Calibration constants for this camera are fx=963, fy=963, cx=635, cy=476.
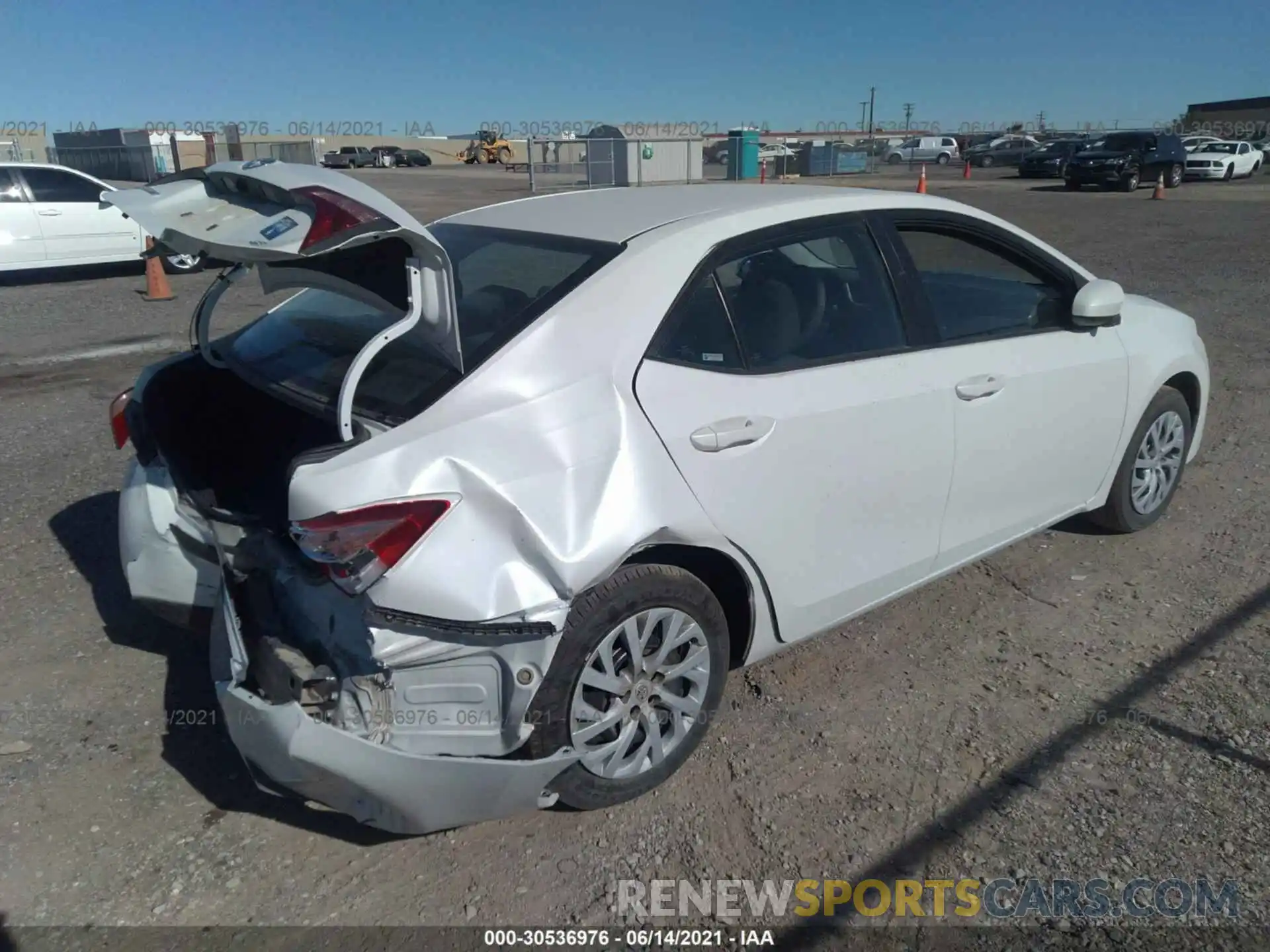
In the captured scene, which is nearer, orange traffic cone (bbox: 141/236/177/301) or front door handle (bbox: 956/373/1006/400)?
front door handle (bbox: 956/373/1006/400)

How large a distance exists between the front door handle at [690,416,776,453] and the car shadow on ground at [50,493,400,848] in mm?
1441

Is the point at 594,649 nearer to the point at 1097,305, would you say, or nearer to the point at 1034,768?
the point at 1034,768

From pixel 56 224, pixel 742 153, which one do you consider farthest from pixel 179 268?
pixel 742 153

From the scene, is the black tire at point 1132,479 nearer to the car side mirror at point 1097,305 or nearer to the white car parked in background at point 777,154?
the car side mirror at point 1097,305

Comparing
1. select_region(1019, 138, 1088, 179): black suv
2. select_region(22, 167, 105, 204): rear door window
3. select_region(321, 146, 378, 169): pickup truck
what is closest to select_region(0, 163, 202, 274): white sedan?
select_region(22, 167, 105, 204): rear door window

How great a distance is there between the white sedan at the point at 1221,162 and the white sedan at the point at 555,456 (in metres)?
32.6

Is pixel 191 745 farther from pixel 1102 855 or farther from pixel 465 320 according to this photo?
pixel 1102 855

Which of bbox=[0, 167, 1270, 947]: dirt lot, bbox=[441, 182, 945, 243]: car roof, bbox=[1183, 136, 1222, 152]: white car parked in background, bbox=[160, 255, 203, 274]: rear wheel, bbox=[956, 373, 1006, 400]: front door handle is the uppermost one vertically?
bbox=[1183, 136, 1222, 152]: white car parked in background

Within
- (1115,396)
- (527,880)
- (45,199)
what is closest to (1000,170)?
(45,199)

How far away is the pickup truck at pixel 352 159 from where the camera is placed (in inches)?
2118

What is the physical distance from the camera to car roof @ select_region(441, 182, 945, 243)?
3.11m

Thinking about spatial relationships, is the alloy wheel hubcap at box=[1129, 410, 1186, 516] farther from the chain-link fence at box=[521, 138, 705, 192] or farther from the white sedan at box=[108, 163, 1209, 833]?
the chain-link fence at box=[521, 138, 705, 192]

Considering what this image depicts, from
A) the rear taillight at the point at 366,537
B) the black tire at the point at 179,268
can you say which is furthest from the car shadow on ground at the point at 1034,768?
the black tire at the point at 179,268

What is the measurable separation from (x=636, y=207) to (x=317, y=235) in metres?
1.32
